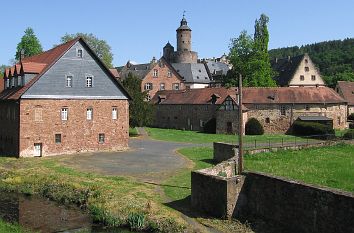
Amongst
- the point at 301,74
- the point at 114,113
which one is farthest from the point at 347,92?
the point at 114,113

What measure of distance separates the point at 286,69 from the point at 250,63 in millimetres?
17055

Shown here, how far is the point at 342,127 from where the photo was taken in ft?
200

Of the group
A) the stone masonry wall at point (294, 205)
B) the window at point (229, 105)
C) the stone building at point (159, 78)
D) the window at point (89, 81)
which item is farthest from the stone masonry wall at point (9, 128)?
the stone building at point (159, 78)

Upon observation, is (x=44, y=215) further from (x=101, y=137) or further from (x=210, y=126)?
(x=210, y=126)

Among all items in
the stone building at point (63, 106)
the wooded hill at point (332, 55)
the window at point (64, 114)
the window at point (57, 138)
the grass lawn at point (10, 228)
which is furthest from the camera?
the wooded hill at point (332, 55)

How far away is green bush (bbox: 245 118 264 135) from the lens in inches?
2228

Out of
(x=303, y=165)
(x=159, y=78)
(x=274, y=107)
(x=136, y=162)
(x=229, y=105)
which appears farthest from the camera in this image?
(x=159, y=78)

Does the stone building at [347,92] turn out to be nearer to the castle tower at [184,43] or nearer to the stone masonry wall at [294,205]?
the castle tower at [184,43]

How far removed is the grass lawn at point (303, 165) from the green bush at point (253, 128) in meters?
18.8

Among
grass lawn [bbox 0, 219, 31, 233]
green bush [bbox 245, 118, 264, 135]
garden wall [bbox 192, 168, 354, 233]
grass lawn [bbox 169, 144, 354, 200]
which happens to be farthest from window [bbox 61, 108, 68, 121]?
green bush [bbox 245, 118, 264, 135]

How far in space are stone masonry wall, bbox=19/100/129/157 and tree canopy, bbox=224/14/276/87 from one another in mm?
37648

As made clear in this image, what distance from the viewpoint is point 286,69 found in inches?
3546

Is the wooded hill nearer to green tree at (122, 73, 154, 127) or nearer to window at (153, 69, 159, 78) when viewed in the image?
window at (153, 69, 159, 78)

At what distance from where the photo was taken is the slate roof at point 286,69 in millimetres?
85812
